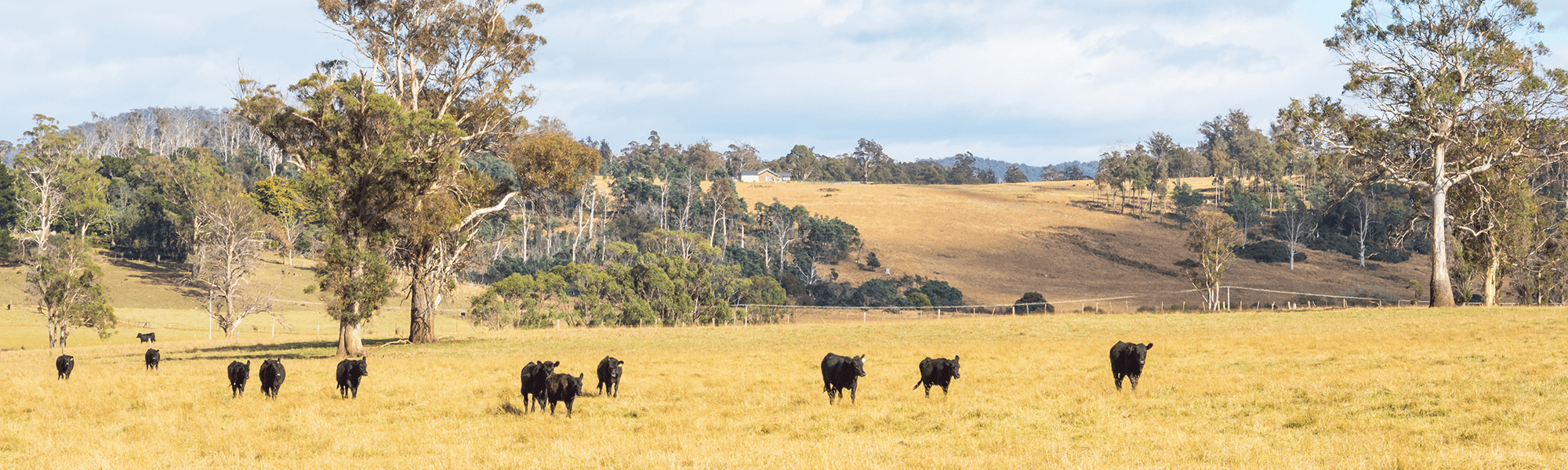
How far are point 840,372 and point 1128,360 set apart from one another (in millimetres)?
5378

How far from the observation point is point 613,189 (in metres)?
129

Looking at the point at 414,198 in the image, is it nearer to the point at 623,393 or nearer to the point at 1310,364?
the point at 623,393

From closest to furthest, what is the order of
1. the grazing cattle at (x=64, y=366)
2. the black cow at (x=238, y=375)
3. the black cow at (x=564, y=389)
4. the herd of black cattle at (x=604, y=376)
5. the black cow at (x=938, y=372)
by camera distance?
the black cow at (x=564, y=389), the herd of black cattle at (x=604, y=376), the black cow at (x=938, y=372), the black cow at (x=238, y=375), the grazing cattle at (x=64, y=366)

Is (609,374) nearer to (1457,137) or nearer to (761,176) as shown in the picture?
(1457,137)

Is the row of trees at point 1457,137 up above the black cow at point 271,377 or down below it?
above

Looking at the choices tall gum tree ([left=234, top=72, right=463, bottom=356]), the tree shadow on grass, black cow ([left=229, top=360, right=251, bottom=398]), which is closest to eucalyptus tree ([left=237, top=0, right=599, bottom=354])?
tall gum tree ([left=234, top=72, right=463, bottom=356])

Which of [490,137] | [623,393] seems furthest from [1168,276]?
[623,393]

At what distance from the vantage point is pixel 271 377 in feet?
64.6

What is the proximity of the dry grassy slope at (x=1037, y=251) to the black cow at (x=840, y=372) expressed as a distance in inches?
2698

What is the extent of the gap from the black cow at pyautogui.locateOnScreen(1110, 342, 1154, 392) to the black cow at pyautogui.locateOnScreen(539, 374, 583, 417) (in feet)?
31.7

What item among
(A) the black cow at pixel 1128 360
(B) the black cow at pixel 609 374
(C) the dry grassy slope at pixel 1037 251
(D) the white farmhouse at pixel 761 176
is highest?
(D) the white farmhouse at pixel 761 176

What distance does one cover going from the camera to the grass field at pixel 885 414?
39.6 feet

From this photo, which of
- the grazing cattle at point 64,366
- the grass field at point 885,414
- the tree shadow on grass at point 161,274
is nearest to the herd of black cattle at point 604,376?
the grass field at point 885,414

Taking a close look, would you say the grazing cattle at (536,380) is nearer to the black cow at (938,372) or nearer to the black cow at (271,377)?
the black cow at (271,377)
